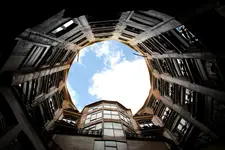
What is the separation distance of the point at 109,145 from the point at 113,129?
355 centimetres

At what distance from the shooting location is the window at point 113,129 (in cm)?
2094

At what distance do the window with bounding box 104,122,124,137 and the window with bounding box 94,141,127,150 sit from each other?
1.65m

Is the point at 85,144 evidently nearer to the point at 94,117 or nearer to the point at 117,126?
the point at 117,126

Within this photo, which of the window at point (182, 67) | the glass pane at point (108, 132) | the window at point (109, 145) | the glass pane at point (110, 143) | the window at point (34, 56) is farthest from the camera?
the glass pane at point (108, 132)

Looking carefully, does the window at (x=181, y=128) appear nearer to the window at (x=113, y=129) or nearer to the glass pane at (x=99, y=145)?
the window at (x=113, y=129)

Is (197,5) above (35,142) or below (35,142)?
above

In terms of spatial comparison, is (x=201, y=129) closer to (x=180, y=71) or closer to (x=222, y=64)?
(x=180, y=71)

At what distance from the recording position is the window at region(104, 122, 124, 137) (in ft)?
68.7

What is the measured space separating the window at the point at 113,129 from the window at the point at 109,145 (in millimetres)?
1649

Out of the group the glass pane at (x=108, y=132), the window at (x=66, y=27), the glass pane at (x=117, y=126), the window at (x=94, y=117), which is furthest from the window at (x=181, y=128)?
the window at (x=66, y=27)

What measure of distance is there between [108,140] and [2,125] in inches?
401

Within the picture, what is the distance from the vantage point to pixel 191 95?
758 inches

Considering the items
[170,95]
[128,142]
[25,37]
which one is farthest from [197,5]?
[170,95]

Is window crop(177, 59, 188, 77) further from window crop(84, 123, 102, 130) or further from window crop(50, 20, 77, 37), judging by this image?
window crop(84, 123, 102, 130)
